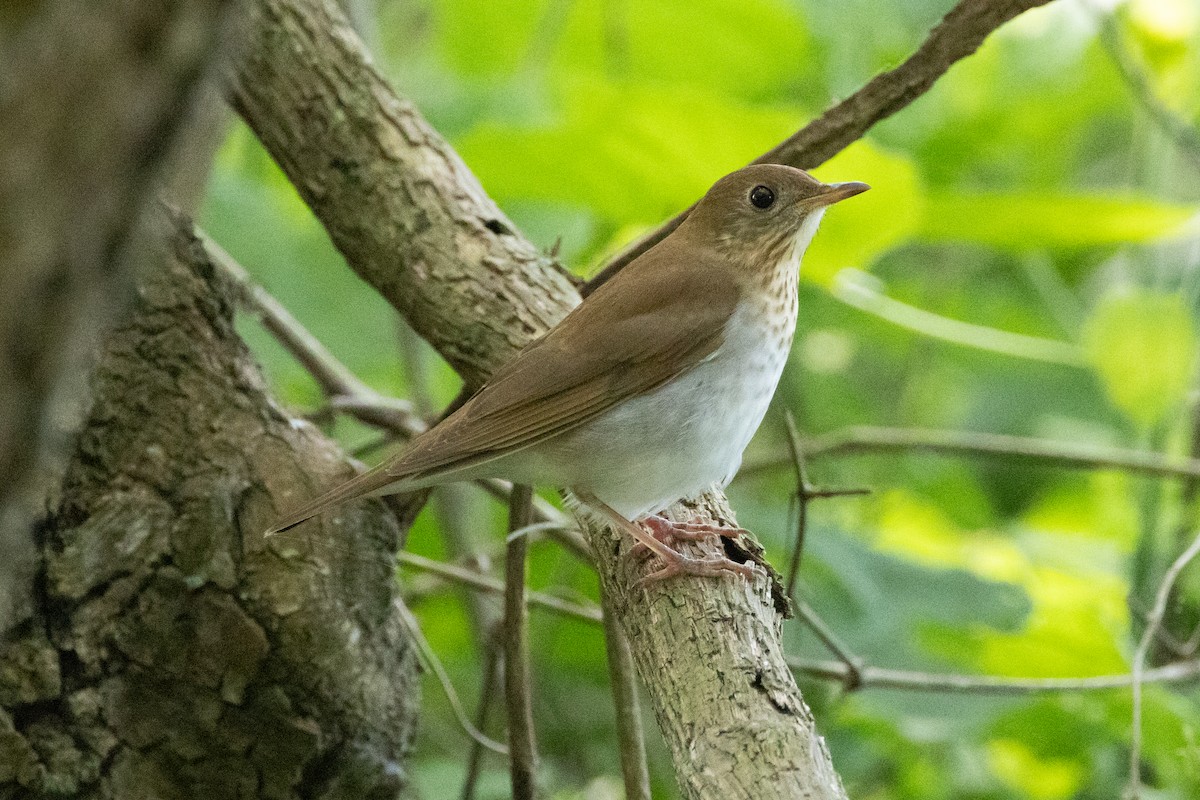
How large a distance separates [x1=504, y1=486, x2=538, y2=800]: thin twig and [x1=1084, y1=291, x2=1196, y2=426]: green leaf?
84.8 inches

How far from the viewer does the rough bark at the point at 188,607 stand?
8.63 feet

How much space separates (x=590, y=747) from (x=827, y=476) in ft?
5.98

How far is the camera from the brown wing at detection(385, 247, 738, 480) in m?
2.88

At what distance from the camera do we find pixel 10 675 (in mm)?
2568

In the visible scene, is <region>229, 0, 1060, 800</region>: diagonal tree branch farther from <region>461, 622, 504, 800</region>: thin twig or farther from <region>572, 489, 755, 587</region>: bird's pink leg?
<region>461, 622, 504, 800</region>: thin twig

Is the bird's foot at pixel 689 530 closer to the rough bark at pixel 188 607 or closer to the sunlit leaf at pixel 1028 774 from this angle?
the rough bark at pixel 188 607

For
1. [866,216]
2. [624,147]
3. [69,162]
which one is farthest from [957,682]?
[69,162]

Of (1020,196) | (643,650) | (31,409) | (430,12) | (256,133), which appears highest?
(430,12)

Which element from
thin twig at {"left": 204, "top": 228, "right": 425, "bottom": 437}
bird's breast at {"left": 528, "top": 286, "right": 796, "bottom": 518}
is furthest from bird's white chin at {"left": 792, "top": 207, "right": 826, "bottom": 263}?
thin twig at {"left": 204, "top": 228, "right": 425, "bottom": 437}

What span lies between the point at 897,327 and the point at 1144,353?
53.5 inches

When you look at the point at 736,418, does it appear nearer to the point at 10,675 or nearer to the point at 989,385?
the point at 10,675

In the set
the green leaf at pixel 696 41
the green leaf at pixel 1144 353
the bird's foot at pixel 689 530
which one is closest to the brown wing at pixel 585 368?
the bird's foot at pixel 689 530

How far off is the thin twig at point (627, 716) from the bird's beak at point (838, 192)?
1249mm

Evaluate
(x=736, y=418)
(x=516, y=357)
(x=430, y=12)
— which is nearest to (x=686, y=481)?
(x=736, y=418)
